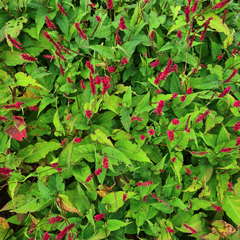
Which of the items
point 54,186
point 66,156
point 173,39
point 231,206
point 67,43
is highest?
point 173,39

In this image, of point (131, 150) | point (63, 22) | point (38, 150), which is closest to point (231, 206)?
point (131, 150)

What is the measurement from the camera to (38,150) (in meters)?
1.67

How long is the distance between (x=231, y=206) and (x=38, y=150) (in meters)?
1.84

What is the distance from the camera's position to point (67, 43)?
184 cm

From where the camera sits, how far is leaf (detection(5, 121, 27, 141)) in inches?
63.8

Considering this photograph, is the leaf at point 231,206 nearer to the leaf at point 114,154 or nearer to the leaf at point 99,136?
the leaf at point 114,154

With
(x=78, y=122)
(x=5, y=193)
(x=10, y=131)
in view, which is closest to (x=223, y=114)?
(x=78, y=122)

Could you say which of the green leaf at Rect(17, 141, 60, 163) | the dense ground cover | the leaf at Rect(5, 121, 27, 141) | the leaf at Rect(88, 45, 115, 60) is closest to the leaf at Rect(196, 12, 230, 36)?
the dense ground cover

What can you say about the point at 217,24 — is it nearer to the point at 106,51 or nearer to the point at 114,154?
the point at 106,51

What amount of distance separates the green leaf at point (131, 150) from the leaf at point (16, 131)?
0.82m

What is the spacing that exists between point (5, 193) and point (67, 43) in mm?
1638

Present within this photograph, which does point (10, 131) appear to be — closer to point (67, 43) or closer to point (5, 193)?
point (5, 193)

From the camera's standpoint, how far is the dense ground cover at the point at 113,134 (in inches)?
61.7

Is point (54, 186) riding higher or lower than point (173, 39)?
lower
